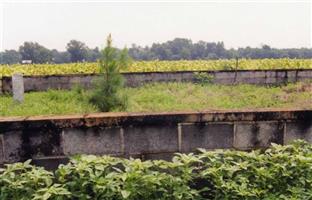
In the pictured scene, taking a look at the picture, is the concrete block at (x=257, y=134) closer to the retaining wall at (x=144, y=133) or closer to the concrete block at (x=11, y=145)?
the retaining wall at (x=144, y=133)

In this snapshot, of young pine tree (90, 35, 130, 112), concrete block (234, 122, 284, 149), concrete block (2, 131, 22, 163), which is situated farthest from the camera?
young pine tree (90, 35, 130, 112)

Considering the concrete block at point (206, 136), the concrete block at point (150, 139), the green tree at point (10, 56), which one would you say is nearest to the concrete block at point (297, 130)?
the concrete block at point (206, 136)

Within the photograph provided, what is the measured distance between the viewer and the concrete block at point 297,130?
3344 mm

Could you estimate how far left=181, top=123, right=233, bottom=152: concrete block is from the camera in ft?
10.5

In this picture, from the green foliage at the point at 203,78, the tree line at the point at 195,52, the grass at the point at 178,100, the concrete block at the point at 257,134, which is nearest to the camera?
the concrete block at the point at 257,134

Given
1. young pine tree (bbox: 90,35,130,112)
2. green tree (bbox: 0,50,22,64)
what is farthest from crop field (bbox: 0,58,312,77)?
green tree (bbox: 0,50,22,64)

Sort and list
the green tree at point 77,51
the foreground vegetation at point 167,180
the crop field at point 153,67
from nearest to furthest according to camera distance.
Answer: the foreground vegetation at point 167,180
the crop field at point 153,67
the green tree at point 77,51

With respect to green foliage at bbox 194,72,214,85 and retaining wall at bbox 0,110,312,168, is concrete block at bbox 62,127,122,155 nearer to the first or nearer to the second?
retaining wall at bbox 0,110,312,168

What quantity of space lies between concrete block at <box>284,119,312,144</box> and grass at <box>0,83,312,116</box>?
5.43 meters

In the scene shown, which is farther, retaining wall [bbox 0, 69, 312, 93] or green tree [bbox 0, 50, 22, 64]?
green tree [bbox 0, 50, 22, 64]

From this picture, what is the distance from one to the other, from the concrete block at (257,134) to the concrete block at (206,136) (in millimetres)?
73

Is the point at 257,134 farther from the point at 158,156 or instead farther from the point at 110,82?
the point at 110,82

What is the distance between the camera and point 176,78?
15.7 metres

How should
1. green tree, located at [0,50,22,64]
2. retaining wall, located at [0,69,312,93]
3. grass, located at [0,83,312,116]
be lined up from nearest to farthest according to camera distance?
grass, located at [0,83,312,116] → retaining wall, located at [0,69,312,93] → green tree, located at [0,50,22,64]
